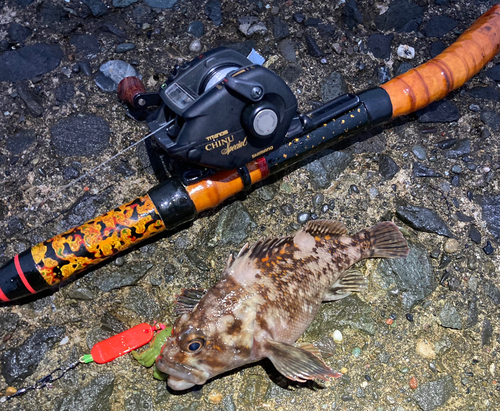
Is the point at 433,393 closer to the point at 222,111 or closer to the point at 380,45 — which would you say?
the point at 222,111

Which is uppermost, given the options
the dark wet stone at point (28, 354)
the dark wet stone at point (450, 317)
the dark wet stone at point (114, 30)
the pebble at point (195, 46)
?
the dark wet stone at point (114, 30)

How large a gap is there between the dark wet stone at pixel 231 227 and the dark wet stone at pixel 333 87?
1542mm

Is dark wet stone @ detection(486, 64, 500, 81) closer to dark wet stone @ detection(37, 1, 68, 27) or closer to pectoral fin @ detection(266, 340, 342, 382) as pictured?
pectoral fin @ detection(266, 340, 342, 382)

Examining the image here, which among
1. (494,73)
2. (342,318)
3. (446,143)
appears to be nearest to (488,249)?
(446,143)

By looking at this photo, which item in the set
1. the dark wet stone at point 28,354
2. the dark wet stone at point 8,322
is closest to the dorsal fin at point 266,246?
the dark wet stone at point 28,354

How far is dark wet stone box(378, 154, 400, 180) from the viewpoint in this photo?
16.2 ft

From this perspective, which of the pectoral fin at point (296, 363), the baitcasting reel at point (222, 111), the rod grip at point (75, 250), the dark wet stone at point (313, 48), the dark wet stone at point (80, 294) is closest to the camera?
the baitcasting reel at point (222, 111)

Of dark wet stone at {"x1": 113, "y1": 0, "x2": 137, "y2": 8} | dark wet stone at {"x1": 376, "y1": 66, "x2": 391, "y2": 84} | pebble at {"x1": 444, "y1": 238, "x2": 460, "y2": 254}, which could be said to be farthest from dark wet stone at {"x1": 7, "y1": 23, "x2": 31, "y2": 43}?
pebble at {"x1": 444, "y1": 238, "x2": 460, "y2": 254}

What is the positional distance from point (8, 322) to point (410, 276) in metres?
3.65

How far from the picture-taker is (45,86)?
4.99 meters

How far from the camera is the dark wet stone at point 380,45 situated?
538cm

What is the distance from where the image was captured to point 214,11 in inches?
212

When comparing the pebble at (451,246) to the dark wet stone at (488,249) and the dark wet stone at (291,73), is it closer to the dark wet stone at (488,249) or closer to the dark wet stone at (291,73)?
the dark wet stone at (488,249)

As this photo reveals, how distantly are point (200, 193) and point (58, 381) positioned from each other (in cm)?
200
